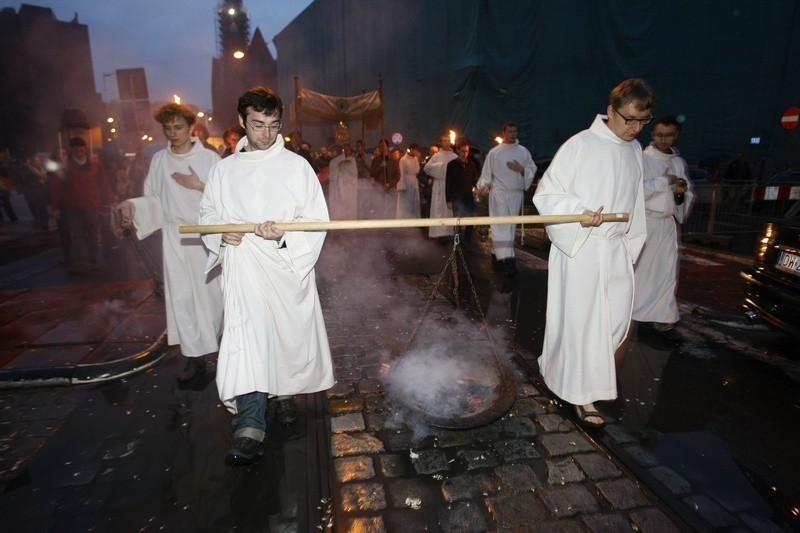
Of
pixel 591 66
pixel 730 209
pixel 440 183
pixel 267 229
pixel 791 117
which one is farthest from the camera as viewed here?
pixel 591 66

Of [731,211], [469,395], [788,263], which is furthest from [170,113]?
A: [731,211]

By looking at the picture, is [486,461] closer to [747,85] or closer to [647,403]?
[647,403]

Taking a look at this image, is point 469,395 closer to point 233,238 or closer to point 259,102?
point 233,238

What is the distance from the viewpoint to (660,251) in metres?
5.00

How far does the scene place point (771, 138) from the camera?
1994cm

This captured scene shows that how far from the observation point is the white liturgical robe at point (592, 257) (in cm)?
328

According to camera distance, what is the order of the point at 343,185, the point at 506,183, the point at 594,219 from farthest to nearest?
1. the point at 343,185
2. the point at 506,183
3. the point at 594,219

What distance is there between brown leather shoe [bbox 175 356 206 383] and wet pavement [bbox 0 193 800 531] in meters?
0.08

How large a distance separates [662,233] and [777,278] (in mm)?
1109

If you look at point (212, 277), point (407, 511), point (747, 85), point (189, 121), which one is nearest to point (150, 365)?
point (212, 277)

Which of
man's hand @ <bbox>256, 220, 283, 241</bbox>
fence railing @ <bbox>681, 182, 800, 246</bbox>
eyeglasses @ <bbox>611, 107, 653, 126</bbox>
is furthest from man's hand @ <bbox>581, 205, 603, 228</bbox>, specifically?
fence railing @ <bbox>681, 182, 800, 246</bbox>

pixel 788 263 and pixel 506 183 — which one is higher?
pixel 506 183

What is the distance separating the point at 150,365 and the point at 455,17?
57.5ft

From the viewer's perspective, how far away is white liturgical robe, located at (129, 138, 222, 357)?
13.0 feet
